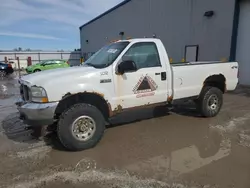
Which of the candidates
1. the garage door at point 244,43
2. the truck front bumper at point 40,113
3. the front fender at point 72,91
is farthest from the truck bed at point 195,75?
the garage door at point 244,43

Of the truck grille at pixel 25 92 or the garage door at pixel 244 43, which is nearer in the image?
the truck grille at pixel 25 92

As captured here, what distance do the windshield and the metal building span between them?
363 inches

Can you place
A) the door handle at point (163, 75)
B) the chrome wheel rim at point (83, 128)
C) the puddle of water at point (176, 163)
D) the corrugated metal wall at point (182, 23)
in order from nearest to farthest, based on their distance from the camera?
the puddle of water at point (176, 163), the chrome wheel rim at point (83, 128), the door handle at point (163, 75), the corrugated metal wall at point (182, 23)

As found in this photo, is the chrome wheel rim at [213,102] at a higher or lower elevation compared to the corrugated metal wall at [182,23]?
lower

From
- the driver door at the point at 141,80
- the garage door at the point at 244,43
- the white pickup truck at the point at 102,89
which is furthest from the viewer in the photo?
the garage door at the point at 244,43

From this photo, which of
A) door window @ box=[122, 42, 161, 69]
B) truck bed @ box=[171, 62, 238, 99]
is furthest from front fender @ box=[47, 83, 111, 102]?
truck bed @ box=[171, 62, 238, 99]

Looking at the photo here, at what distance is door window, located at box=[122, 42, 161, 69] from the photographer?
15.5ft

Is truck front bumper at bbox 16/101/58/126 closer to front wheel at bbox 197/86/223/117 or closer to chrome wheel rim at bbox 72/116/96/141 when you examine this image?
chrome wheel rim at bbox 72/116/96/141

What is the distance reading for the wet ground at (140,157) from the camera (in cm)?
320

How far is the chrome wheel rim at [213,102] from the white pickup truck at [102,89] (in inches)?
23.7

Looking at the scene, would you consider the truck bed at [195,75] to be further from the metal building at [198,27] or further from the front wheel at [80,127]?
the metal building at [198,27]

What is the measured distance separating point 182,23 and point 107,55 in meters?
12.2

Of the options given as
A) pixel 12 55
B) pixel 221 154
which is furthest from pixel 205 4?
pixel 12 55

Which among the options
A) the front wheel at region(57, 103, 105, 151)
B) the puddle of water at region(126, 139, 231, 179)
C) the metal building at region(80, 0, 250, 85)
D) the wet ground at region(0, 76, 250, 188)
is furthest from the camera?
the metal building at region(80, 0, 250, 85)
